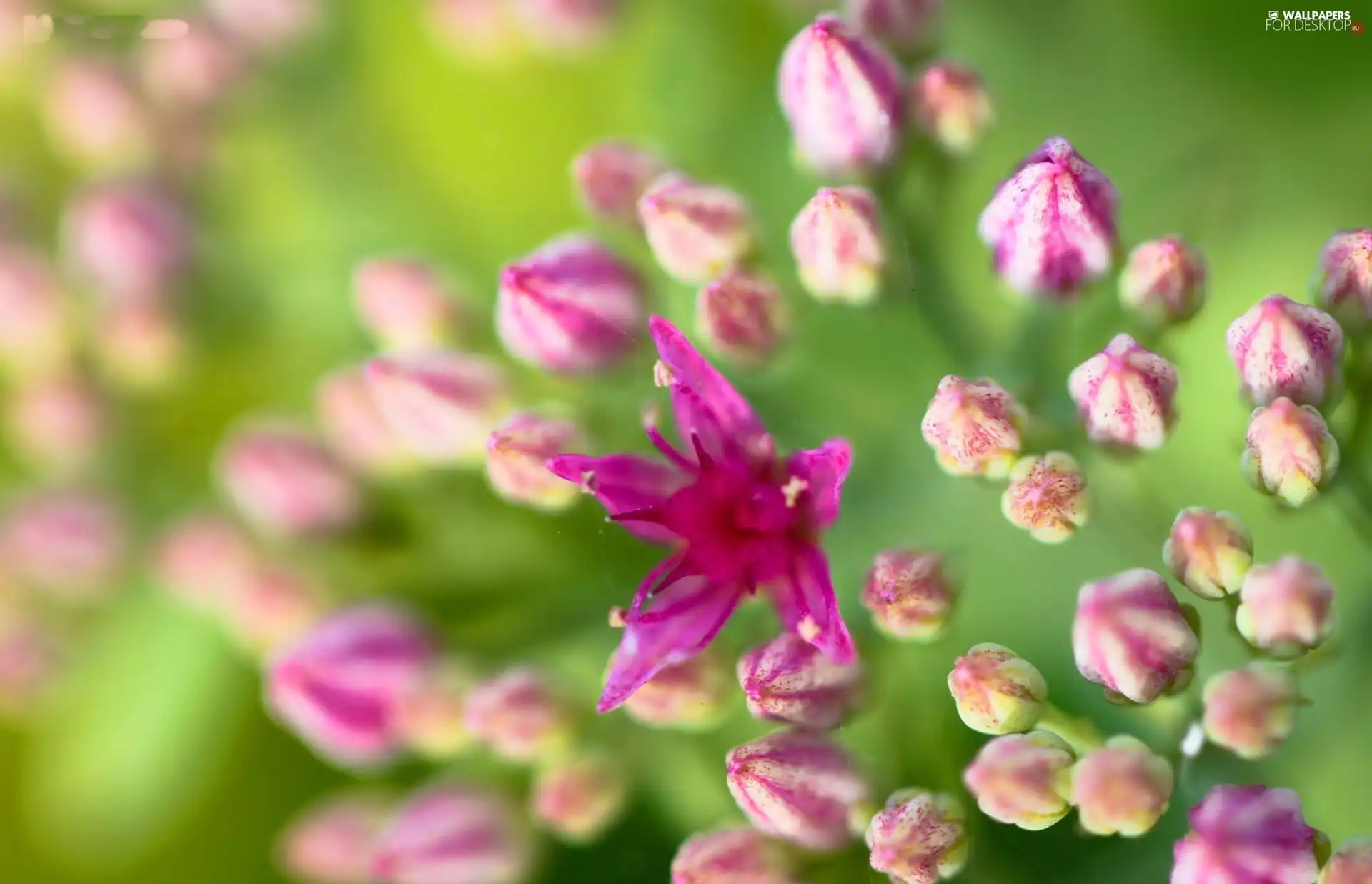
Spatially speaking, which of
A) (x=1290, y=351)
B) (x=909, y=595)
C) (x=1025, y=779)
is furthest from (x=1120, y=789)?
(x=1290, y=351)

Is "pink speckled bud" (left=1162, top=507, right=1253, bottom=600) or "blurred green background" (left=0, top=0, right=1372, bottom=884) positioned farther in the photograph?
"blurred green background" (left=0, top=0, right=1372, bottom=884)

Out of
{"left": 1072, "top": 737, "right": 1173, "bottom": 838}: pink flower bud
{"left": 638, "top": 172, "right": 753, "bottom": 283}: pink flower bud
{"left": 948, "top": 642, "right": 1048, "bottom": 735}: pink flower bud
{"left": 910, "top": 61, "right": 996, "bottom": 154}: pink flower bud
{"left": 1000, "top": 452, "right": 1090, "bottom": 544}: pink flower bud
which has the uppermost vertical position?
{"left": 910, "top": 61, "right": 996, "bottom": 154}: pink flower bud

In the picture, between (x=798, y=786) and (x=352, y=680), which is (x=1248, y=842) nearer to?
(x=798, y=786)

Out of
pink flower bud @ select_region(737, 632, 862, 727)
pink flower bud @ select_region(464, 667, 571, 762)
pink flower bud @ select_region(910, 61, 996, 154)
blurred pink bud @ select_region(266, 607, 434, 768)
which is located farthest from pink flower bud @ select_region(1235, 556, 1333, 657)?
blurred pink bud @ select_region(266, 607, 434, 768)

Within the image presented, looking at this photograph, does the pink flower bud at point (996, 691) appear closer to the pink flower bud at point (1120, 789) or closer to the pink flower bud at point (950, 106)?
the pink flower bud at point (1120, 789)

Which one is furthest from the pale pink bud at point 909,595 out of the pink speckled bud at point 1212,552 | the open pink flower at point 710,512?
the pink speckled bud at point 1212,552

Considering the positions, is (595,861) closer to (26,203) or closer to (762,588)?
(762,588)

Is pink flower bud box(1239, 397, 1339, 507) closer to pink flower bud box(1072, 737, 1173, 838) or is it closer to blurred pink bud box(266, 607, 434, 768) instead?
pink flower bud box(1072, 737, 1173, 838)
